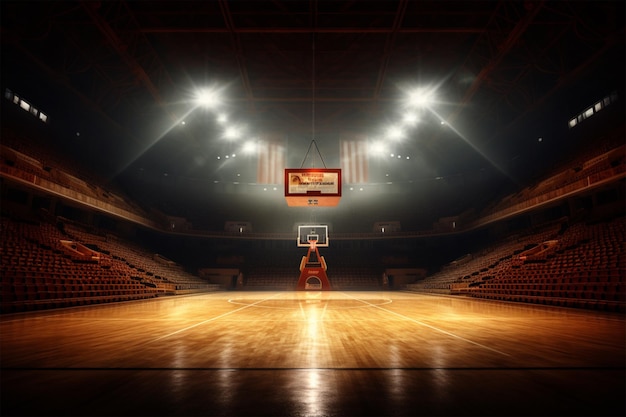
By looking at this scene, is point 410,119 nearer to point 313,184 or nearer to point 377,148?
point 377,148

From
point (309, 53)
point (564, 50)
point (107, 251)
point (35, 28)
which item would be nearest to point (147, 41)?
point (35, 28)

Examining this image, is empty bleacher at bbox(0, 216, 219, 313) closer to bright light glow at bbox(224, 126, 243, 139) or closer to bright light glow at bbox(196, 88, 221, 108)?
bright light glow at bbox(196, 88, 221, 108)

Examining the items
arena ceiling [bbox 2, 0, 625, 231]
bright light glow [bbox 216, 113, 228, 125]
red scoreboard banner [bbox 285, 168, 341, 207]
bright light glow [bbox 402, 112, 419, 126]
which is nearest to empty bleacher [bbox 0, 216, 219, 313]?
red scoreboard banner [bbox 285, 168, 341, 207]

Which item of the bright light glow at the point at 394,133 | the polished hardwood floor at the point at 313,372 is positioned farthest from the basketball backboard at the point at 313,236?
the polished hardwood floor at the point at 313,372

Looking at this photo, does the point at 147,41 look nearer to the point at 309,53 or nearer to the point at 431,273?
the point at 309,53

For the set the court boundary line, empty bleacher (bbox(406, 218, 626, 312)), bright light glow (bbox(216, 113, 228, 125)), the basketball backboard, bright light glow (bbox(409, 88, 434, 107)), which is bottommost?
the court boundary line

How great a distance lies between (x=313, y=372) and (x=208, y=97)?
A: 16526 millimetres

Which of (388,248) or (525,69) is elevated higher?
(525,69)

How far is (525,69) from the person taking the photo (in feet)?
45.2

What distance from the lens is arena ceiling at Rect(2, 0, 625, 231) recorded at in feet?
37.9

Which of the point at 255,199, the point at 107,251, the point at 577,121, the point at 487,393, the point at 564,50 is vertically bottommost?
the point at 487,393

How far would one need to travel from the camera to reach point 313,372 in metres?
2.49

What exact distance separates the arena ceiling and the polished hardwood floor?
37.8 ft

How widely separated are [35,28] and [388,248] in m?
24.5
